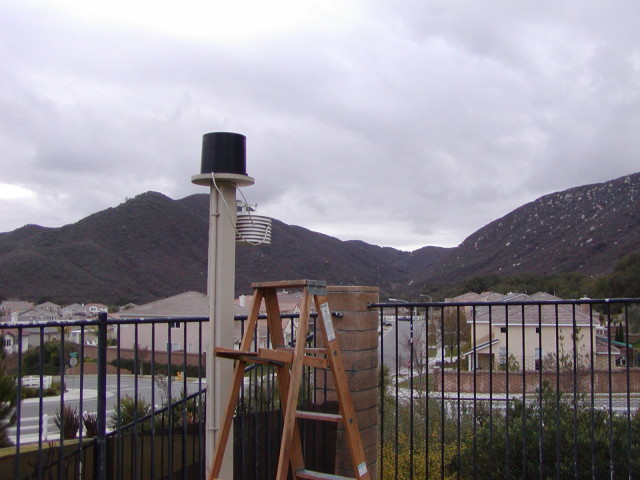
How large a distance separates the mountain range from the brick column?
75.3 feet

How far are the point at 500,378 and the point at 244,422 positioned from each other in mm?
13997

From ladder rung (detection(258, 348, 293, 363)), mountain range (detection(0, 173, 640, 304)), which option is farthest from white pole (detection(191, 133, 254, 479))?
mountain range (detection(0, 173, 640, 304))

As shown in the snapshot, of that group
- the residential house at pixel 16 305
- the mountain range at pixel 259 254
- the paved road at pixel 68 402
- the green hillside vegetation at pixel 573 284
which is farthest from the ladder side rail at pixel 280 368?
the residential house at pixel 16 305

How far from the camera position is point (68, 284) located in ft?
144

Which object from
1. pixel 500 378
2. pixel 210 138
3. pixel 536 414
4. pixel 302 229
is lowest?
pixel 500 378

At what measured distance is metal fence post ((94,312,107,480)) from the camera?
315 centimetres

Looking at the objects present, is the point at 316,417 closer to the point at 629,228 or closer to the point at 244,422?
the point at 244,422

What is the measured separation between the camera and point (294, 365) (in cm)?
307

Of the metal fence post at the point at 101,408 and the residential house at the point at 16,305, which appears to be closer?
the metal fence post at the point at 101,408

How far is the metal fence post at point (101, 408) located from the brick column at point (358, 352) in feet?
5.13

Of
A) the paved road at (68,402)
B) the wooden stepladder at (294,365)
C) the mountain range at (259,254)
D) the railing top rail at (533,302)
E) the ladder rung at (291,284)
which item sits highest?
the mountain range at (259,254)

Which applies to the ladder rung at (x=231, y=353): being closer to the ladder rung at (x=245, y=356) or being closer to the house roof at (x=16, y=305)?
the ladder rung at (x=245, y=356)

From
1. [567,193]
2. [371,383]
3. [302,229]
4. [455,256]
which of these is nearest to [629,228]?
[567,193]

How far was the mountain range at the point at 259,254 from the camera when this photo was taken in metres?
41.6
